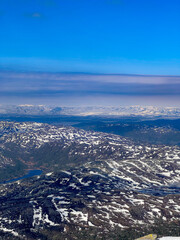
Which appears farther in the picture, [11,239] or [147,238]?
[11,239]

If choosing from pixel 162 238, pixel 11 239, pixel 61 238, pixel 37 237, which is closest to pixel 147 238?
pixel 162 238

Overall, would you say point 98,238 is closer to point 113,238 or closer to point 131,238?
point 113,238

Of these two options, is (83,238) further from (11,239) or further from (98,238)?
(11,239)

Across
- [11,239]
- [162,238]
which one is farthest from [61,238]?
[162,238]

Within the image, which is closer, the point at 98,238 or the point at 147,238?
the point at 147,238

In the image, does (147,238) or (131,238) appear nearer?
(147,238)

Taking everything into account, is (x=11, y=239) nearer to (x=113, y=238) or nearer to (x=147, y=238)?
(x=113, y=238)

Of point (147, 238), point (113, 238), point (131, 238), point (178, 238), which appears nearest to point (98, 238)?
point (113, 238)
